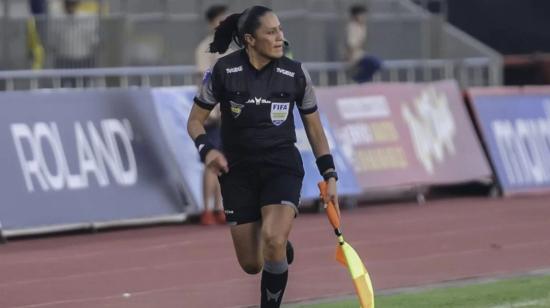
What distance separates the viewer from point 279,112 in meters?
9.22

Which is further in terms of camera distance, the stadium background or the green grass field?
the stadium background

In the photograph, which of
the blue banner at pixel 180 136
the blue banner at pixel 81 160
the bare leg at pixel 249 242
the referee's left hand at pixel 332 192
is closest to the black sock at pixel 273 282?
the bare leg at pixel 249 242

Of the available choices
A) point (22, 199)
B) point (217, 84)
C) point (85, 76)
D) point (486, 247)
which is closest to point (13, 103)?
point (22, 199)

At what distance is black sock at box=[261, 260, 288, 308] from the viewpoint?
29.9 feet

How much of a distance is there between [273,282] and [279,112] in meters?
1.03

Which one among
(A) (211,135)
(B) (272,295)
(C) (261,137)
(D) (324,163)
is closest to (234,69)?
(C) (261,137)

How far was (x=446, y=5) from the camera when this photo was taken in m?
27.1

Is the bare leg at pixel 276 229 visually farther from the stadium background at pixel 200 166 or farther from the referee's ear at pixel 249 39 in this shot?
the stadium background at pixel 200 166

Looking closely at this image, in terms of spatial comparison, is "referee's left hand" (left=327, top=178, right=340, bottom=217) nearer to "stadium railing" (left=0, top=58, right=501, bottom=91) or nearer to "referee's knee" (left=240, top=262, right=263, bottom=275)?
"referee's knee" (left=240, top=262, right=263, bottom=275)

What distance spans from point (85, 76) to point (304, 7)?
5.58 metres

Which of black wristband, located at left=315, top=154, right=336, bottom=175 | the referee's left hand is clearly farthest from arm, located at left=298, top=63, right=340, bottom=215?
the referee's left hand

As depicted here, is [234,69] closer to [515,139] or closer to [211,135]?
[211,135]

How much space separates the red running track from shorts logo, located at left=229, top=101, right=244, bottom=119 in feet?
6.11

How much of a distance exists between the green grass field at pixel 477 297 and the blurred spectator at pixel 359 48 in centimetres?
945
